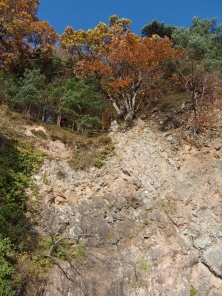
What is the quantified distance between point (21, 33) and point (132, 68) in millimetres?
8040

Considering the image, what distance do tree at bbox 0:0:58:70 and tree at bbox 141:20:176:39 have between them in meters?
8.41

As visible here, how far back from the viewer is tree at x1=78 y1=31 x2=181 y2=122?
15.0m

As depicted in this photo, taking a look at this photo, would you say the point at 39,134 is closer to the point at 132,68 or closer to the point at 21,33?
the point at 132,68

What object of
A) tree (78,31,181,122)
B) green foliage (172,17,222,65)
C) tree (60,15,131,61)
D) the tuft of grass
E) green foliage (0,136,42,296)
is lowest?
green foliage (0,136,42,296)

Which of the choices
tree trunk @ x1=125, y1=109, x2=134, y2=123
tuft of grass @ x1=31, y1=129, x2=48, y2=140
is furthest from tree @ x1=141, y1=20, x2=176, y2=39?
tuft of grass @ x1=31, y1=129, x2=48, y2=140

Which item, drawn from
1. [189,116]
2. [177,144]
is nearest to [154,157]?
[177,144]

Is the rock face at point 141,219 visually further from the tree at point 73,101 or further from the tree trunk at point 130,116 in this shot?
the tree at point 73,101

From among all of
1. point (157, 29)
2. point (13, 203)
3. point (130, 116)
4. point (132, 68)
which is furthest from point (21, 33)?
point (13, 203)

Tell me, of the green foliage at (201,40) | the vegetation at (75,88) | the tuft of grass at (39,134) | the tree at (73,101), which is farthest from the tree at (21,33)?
the green foliage at (201,40)

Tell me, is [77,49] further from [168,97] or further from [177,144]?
[177,144]

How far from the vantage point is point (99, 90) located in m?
16.8

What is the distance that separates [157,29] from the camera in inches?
880

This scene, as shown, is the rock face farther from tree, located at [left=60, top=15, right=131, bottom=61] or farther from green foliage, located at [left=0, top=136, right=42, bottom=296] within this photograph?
tree, located at [left=60, top=15, right=131, bottom=61]

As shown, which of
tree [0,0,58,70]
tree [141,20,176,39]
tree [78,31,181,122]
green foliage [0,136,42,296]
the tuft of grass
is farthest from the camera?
tree [141,20,176,39]
